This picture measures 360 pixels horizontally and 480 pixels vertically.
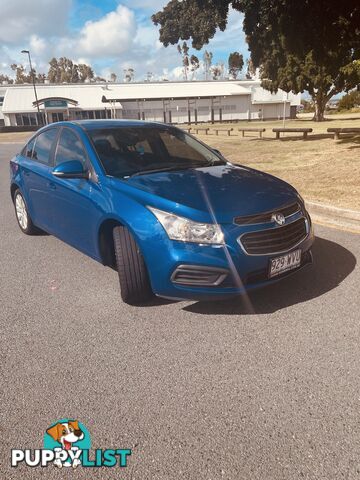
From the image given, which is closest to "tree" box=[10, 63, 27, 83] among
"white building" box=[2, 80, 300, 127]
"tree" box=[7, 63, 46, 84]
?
"tree" box=[7, 63, 46, 84]

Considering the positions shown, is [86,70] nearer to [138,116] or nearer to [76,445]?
[138,116]

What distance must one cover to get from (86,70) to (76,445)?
16937 cm

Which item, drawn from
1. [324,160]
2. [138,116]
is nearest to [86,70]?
[138,116]

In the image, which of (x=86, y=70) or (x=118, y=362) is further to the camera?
(x=86, y=70)

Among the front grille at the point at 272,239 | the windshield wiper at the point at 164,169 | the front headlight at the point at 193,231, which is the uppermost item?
the windshield wiper at the point at 164,169

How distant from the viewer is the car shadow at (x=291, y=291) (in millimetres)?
3309

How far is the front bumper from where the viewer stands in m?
2.94

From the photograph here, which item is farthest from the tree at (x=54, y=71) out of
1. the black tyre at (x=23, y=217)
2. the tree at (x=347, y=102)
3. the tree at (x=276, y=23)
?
the black tyre at (x=23, y=217)

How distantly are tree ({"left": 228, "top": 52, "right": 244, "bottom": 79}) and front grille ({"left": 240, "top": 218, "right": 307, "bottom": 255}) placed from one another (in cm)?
13986

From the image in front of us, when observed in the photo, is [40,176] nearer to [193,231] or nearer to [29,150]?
[29,150]

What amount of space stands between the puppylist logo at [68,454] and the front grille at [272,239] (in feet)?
5.57

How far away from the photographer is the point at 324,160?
11.5 metres

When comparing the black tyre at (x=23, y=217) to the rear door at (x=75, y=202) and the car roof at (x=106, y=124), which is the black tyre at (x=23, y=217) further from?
the car roof at (x=106, y=124)

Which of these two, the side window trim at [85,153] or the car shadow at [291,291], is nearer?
the car shadow at [291,291]
